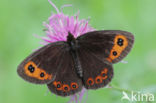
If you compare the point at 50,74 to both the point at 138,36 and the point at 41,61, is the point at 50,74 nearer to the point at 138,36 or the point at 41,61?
the point at 41,61

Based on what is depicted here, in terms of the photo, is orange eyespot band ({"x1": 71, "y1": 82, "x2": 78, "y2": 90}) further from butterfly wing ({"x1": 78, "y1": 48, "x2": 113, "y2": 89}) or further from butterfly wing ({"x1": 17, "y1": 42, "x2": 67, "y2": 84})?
butterfly wing ({"x1": 17, "y1": 42, "x2": 67, "y2": 84})

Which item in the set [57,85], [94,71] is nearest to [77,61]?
[94,71]

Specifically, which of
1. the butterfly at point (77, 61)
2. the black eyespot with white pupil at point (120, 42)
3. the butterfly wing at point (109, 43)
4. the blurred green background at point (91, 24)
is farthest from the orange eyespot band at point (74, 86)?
the blurred green background at point (91, 24)

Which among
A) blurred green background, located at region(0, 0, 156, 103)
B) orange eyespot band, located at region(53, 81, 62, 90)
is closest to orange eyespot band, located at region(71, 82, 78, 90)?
orange eyespot band, located at region(53, 81, 62, 90)

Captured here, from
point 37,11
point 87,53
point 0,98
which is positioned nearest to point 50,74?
point 87,53

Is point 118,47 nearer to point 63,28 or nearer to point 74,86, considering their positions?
point 74,86

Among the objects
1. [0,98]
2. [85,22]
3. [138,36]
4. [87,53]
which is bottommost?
[0,98]
